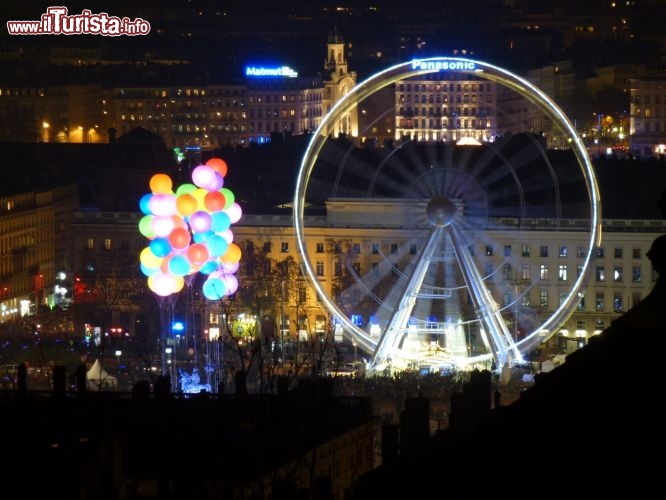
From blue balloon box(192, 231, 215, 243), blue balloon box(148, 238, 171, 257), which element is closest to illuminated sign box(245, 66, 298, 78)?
blue balloon box(148, 238, 171, 257)

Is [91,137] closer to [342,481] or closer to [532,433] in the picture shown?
[342,481]

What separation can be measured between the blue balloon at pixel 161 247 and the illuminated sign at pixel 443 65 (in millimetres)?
5250

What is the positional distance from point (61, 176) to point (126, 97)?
→ 41.8m

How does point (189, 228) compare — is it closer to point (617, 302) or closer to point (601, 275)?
point (617, 302)

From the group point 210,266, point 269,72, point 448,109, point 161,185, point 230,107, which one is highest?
point 269,72

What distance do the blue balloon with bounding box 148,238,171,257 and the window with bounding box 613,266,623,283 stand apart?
27.8 metres

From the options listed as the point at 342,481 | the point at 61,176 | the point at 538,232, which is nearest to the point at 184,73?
the point at 61,176

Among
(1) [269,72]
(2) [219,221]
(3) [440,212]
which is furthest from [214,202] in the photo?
(1) [269,72]

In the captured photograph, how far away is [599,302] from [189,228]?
26.8 meters

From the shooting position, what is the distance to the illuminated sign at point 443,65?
46250 millimetres

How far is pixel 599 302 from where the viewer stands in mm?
70312

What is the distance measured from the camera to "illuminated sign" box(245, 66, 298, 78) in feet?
453

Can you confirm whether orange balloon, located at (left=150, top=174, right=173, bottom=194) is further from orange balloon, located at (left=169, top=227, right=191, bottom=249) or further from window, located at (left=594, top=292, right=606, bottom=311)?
window, located at (left=594, top=292, right=606, bottom=311)

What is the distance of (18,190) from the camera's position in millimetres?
83875
